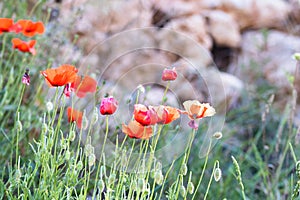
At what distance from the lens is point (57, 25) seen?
280cm

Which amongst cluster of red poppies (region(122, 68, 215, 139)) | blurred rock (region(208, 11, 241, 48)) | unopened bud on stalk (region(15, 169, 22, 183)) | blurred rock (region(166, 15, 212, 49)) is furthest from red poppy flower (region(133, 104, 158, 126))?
blurred rock (region(208, 11, 241, 48))

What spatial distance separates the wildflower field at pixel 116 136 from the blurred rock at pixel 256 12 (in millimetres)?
905

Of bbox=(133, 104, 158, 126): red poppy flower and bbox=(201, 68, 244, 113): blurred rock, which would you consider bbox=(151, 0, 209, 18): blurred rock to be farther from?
bbox=(133, 104, 158, 126): red poppy flower

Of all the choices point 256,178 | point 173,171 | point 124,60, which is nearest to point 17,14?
point 124,60

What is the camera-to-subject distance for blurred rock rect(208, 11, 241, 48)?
402cm

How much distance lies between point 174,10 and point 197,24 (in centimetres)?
20

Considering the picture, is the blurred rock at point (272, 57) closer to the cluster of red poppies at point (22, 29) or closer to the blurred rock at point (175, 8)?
the blurred rock at point (175, 8)

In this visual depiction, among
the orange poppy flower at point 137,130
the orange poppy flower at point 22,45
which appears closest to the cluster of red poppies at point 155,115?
the orange poppy flower at point 137,130

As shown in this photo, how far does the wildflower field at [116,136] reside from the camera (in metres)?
1.28

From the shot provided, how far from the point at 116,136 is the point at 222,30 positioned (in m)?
2.29

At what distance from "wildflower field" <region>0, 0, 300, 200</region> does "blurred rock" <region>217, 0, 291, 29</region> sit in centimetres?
90

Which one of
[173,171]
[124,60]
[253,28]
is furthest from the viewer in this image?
[253,28]

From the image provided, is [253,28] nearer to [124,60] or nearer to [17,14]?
[124,60]

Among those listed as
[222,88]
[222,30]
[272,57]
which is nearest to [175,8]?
[222,30]
